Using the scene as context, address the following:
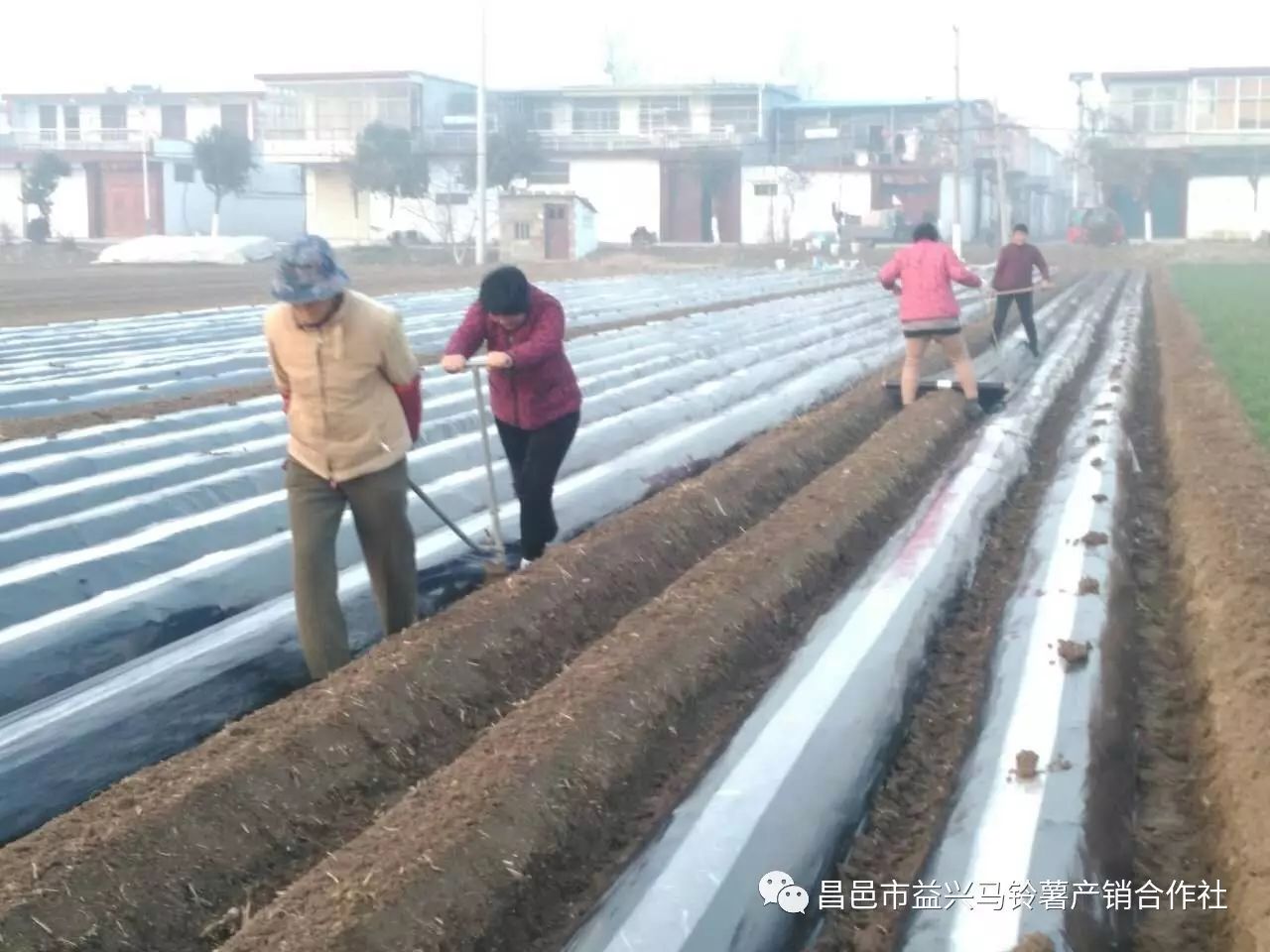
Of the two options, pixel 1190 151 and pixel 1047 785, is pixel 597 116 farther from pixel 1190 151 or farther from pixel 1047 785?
pixel 1047 785

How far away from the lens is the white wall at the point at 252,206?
54062 mm

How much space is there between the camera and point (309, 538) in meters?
5.35

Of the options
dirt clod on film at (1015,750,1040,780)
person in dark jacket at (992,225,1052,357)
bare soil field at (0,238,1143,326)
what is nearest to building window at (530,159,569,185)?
bare soil field at (0,238,1143,326)

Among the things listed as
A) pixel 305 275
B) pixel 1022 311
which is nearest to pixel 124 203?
pixel 1022 311

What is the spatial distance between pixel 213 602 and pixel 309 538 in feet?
3.99

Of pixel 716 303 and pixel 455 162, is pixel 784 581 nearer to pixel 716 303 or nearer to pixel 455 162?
pixel 716 303

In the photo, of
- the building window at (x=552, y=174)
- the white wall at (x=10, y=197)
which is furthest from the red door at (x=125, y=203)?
the building window at (x=552, y=174)

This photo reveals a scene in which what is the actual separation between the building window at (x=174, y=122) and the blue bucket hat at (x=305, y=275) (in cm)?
6002

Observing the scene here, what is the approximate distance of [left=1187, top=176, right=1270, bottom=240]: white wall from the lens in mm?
52969

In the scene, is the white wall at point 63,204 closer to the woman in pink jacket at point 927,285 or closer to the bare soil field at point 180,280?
the bare soil field at point 180,280

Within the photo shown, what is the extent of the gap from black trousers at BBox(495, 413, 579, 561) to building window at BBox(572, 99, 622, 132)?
168 ft

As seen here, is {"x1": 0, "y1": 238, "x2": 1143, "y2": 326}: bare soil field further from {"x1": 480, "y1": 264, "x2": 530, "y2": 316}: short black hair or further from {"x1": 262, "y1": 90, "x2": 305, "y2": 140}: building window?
{"x1": 480, "y1": 264, "x2": 530, "y2": 316}: short black hair

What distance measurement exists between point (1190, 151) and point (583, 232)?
21.4 meters

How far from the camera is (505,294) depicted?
6441 millimetres
